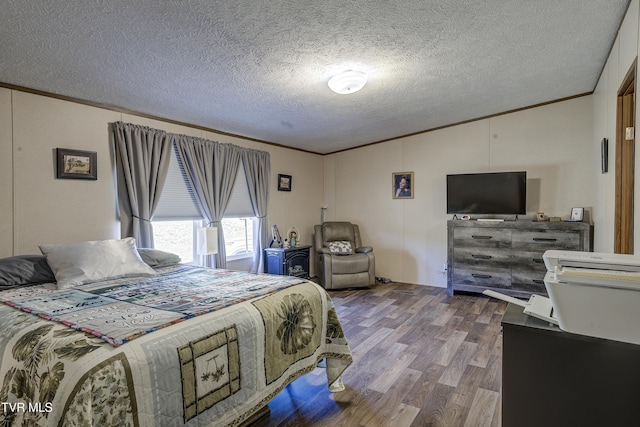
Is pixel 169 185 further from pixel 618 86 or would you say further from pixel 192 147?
pixel 618 86

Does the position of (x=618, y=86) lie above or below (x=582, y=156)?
above

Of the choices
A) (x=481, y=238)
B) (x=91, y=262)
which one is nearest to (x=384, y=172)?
(x=481, y=238)

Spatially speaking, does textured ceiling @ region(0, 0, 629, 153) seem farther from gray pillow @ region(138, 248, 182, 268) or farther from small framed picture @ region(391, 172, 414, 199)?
small framed picture @ region(391, 172, 414, 199)

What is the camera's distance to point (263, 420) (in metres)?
1.99

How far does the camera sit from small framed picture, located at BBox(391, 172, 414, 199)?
545 centimetres

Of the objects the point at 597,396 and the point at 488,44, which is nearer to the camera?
the point at 597,396

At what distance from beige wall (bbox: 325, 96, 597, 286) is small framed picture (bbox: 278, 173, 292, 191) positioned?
3.70ft

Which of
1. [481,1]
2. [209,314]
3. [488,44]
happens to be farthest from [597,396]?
[488,44]

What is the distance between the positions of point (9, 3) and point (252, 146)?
322 cm

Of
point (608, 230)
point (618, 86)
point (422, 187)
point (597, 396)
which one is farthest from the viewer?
point (422, 187)

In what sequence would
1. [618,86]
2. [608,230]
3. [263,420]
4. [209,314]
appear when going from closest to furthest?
[209,314]
[263,420]
[618,86]
[608,230]

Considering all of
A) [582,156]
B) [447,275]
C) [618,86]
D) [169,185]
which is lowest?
[447,275]

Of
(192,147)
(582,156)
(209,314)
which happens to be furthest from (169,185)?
(582,156)

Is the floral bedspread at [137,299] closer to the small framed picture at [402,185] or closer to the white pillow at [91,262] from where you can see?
the white pillow at [91,262]
